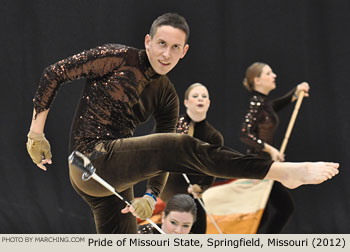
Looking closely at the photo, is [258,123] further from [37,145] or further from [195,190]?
[37,145]

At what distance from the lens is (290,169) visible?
1.71 metres

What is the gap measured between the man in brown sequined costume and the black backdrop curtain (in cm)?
133

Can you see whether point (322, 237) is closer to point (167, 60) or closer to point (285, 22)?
point (167, 60)

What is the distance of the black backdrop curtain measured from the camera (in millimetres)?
3266

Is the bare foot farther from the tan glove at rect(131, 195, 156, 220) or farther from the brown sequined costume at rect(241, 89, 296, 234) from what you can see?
the brown sequined costume at rect(241, 89, 296, 234)

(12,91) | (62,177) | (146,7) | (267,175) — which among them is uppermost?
(146,7)

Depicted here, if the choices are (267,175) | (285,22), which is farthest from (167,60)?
(285,22)

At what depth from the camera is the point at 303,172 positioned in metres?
1.70

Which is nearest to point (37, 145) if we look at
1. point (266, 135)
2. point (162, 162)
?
point (162, 162)

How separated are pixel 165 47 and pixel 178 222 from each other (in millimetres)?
1003

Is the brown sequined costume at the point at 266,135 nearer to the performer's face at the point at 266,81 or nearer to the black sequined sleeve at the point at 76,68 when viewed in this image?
the performer's face at the point at 266,81

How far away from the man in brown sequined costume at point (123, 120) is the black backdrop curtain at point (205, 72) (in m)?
1.33

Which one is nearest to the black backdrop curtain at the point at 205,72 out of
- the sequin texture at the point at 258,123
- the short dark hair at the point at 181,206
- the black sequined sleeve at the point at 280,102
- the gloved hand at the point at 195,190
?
the black sequined sleeve at the point at 280,102

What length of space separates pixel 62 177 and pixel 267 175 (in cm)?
218
